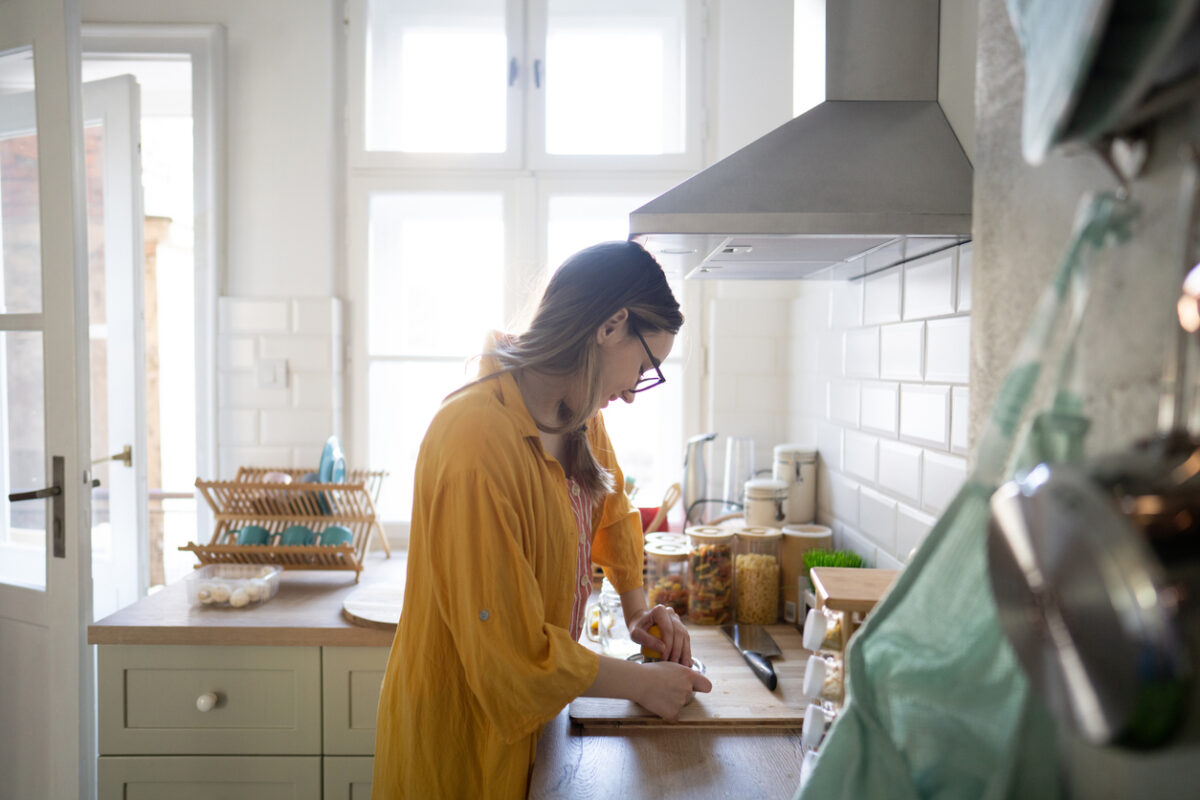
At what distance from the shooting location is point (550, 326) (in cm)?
124

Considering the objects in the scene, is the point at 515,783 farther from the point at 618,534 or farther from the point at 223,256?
the point at 223,256

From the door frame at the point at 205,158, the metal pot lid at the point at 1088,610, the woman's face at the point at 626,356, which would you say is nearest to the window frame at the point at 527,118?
the door frame at the point at 205,158

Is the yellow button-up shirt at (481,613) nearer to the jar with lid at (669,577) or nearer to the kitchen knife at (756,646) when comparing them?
the kitchen knife at (756,646)

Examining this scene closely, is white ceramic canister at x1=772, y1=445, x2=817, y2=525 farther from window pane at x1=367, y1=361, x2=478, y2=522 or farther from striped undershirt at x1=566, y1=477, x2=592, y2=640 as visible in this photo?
window pane at x1=367, y1=361, x2=478, y2=522

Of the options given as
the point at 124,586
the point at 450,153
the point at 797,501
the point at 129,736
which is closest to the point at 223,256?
the point at 450,153

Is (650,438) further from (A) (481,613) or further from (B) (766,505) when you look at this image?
(A) (481,613)

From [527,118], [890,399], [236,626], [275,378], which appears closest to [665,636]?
[890,399]

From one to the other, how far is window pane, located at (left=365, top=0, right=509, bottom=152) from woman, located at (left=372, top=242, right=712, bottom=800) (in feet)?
4.72

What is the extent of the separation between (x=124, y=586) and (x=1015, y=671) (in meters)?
2.56

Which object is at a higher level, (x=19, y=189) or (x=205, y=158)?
(x=205, y=158)

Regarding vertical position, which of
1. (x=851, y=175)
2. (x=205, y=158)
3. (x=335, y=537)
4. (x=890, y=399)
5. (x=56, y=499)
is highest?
(x=205, y=158)

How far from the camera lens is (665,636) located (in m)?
1.36

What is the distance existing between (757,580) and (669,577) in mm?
189

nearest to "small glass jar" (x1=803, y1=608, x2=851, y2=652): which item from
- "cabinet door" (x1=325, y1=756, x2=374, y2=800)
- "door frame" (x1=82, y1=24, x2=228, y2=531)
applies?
"cabinet door" (x1=325, y1=756, x2=374, y2=800)
